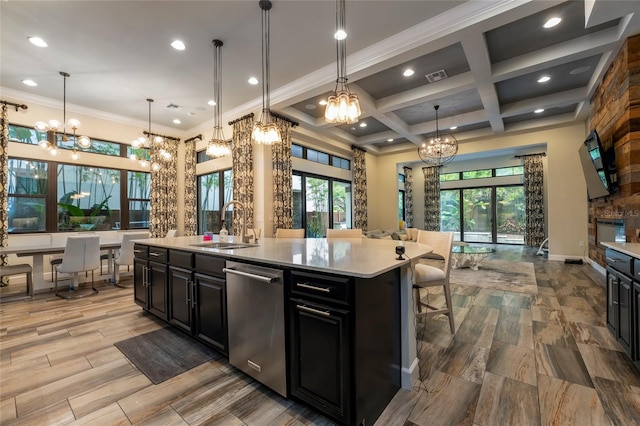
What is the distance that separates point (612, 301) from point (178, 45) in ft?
18.8

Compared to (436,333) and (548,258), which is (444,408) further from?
(548,258)

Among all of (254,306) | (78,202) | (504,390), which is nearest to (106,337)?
(254,306)

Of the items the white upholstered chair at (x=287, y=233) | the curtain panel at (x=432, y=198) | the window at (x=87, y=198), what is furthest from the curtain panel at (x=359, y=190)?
the window at (x=87, y=198)

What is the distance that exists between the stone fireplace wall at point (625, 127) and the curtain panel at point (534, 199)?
5.20 metres

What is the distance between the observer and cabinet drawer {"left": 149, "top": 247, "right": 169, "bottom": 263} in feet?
9.55

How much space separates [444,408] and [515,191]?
1071 cm

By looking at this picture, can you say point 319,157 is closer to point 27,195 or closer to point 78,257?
point 78,257

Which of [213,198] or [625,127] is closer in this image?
[625,127]

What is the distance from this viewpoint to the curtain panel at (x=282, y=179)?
5.77 meters

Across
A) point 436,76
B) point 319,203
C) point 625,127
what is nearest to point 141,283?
point 319,203

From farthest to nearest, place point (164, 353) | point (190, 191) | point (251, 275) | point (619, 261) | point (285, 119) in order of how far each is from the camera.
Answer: point (190, 191) < point (285, 119) < point (164, 353) < point (619, 261) < point (251, 275)

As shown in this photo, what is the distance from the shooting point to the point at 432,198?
36.7 ft

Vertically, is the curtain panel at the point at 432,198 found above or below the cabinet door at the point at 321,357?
above

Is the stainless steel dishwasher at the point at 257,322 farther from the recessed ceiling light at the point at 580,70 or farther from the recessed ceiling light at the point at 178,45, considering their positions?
the recessed ceiling light at the point at 580,70
